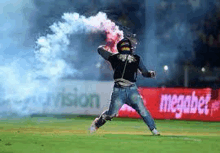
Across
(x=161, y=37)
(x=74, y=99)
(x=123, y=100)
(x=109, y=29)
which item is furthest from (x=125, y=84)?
(x=161, y=37)

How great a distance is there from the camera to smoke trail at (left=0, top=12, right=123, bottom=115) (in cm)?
1977

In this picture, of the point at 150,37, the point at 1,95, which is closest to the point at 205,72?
the point at 150,37

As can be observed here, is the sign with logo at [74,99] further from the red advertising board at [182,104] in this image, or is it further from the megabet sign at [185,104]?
the megabet sign at [185,104]

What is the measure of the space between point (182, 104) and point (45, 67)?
279 inches

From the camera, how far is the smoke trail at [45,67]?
1977 centimetres

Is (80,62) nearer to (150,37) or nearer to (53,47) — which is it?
(150,37)

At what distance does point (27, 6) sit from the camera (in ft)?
85.8

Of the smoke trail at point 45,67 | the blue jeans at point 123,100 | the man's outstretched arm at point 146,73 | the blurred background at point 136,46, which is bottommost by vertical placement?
the blue jeans at point 123,100

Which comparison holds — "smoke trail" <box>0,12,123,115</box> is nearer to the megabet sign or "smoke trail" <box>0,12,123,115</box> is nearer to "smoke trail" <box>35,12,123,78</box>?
"smoke trail" <box>35,12,123,78</box>

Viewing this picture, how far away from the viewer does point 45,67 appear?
89.7ft

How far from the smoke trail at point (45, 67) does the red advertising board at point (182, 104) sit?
428 centimetres

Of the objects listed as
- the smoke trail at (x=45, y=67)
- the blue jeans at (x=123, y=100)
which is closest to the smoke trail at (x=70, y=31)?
the smoke trail at (x=45, y=67)

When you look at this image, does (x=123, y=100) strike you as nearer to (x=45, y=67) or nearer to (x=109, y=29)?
(x=109, y=29)

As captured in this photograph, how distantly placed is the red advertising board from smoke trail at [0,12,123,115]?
4280 millimetres
